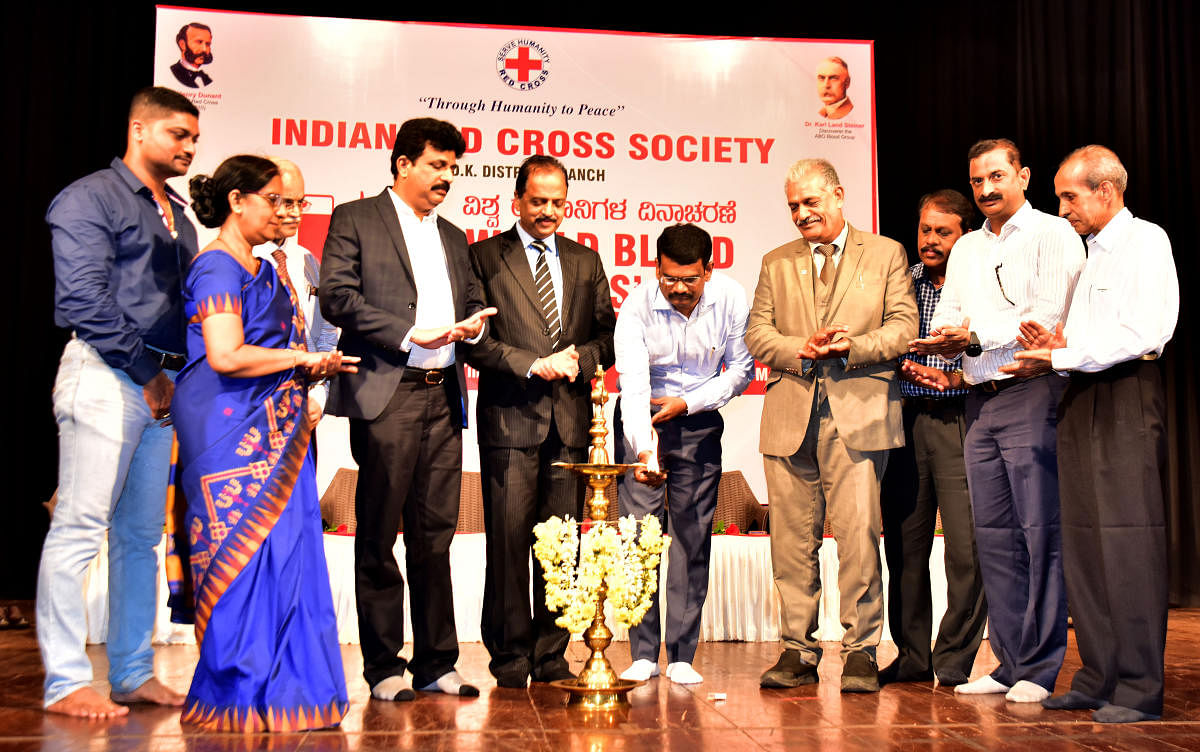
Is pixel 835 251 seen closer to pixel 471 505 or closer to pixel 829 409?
pixel 829 409

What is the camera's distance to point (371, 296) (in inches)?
147

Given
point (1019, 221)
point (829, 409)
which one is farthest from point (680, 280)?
point (1019, 221)

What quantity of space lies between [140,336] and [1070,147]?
658 centimetres

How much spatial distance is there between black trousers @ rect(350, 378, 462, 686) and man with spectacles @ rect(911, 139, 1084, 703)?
1.72m

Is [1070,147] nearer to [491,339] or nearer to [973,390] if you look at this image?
[973,390]

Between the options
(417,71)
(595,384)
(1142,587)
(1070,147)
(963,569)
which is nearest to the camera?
(1142,587)

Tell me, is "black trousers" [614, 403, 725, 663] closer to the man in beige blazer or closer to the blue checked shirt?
the man in beige blazer

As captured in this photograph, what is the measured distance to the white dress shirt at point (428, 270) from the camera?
381 cm

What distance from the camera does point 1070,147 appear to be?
759 cm

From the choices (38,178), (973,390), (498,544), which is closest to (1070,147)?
(973,390)

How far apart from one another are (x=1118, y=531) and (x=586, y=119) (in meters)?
4.33

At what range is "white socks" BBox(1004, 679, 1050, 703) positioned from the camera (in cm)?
355

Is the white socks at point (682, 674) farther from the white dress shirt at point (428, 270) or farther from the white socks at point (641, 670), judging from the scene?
the white dress shirt at point (428, 270)

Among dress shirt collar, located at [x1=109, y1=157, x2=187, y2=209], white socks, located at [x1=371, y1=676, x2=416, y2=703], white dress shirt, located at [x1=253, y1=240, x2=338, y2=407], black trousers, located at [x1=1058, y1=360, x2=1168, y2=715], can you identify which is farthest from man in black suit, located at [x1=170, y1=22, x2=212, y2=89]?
black trousers, located at [x1=1058, y1=360, x2=1168, y2=715]
